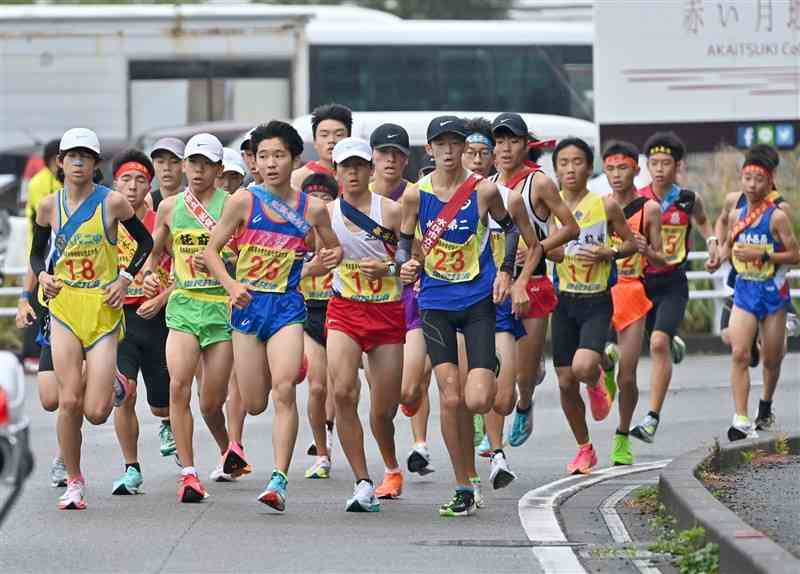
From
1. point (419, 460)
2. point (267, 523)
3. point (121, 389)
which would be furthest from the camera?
point (419, 460)

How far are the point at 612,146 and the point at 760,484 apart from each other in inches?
135

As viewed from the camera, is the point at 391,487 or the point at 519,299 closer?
the point at 519,299

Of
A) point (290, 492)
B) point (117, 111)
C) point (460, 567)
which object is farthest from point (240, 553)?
point (117, 111)

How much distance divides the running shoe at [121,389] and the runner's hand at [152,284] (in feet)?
1.71

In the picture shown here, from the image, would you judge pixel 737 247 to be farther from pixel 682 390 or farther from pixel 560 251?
pixel 682 390

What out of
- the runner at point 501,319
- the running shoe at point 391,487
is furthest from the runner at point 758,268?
the running shoe at point 391,487

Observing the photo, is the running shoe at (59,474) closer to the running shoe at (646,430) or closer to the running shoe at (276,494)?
the running shoe at (276,494)

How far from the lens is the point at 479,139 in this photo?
12.4m

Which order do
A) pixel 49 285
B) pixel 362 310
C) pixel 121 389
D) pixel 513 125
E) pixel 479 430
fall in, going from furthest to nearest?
pixel 479 430, pixel 513 125, pixel 121 389, pixel 362 310, pixel 49 285

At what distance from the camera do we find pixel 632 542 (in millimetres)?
10383

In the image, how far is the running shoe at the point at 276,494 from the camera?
11094 millimetres

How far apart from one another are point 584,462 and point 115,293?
3.45 m

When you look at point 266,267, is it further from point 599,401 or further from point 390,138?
point 599,401

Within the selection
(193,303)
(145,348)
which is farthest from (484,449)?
(193,303)
